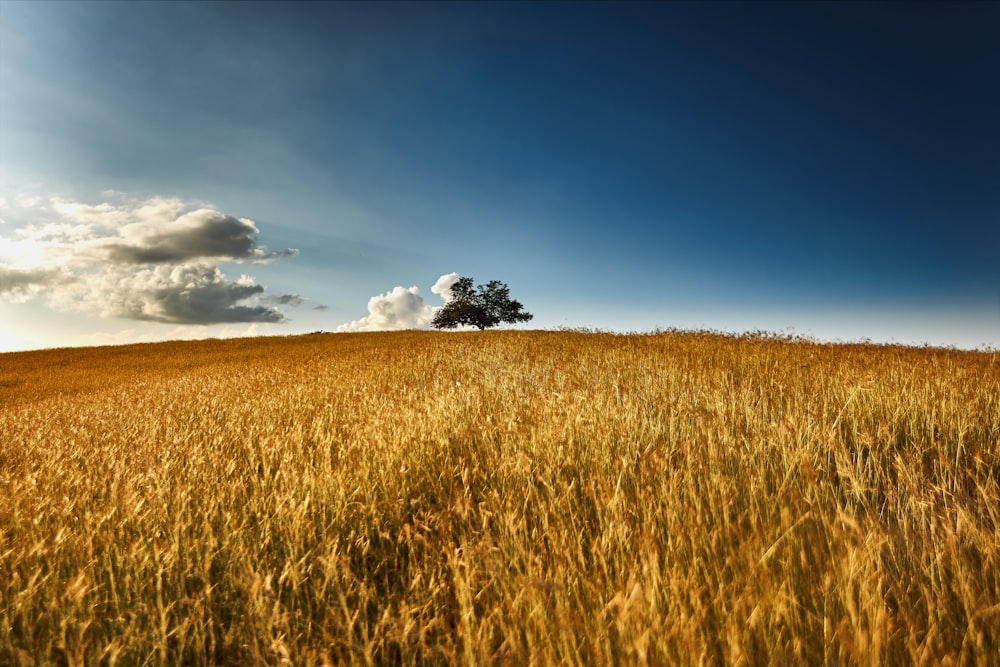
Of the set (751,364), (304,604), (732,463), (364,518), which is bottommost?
(304,604)

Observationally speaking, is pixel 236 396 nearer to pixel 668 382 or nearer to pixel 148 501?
pixel 148 501

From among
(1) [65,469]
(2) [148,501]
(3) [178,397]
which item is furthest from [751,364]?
(3) [178,397]

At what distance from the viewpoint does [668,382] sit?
22.6 ft

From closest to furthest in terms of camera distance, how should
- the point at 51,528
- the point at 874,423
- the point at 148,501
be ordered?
the point at 51,528, the point at 148,501, the point at 874,423

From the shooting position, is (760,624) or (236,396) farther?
(236,396)

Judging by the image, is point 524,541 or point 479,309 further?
point 479,309

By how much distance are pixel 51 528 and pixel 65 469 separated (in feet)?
5.35

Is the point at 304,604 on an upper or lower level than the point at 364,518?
lower

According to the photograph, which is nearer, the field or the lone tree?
the field

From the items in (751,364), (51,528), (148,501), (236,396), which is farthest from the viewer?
(751,364)

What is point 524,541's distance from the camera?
2.28 meters

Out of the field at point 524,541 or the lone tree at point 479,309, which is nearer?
the field at point 524,541

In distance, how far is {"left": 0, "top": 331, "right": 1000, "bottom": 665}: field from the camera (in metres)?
1.50

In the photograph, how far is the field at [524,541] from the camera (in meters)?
1.50
